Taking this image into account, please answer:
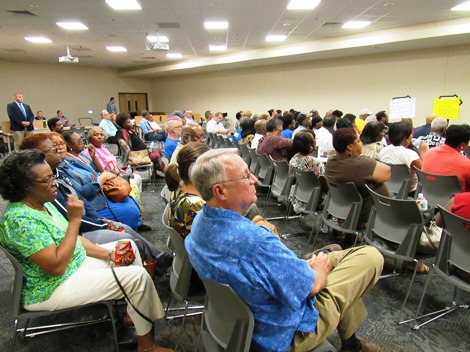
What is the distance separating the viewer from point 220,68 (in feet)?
47.3

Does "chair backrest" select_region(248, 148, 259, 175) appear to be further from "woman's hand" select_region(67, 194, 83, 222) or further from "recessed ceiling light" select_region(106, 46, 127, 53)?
"recessed ceiling light" select_region(106, 46, 127, 53)

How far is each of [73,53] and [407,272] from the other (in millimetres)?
13225

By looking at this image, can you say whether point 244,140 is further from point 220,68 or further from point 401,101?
point 220,68

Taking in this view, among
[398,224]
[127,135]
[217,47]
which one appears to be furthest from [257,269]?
[217,47]

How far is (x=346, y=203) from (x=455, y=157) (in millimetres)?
1291

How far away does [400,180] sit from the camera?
→ 140 inches

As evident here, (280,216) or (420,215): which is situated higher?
(420,215)

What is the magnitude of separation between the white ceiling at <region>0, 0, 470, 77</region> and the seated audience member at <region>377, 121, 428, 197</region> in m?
4.04

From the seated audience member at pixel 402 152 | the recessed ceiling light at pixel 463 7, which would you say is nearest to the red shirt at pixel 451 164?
the seated audience member at pixel 402 152

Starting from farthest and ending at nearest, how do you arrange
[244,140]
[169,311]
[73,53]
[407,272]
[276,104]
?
[276,104] → [73,53] → [244,140] → [407,272] → [169,311]

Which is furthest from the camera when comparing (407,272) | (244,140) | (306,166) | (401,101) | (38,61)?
(38,61)

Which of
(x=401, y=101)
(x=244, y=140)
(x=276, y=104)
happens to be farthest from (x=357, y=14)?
(x=276, y=104)

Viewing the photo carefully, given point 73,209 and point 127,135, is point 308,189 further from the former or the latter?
point 127,135

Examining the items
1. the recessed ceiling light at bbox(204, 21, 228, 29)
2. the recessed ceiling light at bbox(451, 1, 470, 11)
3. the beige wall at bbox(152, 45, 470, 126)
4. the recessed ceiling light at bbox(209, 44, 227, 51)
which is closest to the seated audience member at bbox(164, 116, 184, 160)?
the recessed ceiling light at bbox(204, 21, 228, 29)
